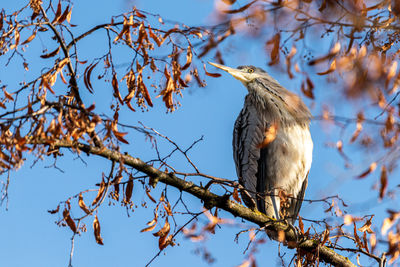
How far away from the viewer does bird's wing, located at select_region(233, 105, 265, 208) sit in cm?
579

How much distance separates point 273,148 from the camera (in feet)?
18.8

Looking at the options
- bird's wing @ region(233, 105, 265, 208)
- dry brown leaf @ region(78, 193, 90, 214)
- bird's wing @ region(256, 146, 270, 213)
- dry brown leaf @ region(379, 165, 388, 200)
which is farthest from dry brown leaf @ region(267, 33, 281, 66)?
bird's wing @ region(256, 146, 270, 213)

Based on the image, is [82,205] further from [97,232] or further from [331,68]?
[331,68]

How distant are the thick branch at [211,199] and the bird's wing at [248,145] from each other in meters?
1.88

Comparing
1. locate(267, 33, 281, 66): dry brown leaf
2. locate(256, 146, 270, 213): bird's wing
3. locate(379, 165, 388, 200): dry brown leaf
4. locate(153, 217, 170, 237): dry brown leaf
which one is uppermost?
locate(256, 146, 270, 213): bird's wing

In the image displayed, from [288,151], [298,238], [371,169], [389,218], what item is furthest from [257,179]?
[371,169]

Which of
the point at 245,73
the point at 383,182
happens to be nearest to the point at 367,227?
the point at 383,182

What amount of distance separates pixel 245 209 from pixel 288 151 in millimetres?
2021

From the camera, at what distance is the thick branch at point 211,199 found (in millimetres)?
3009

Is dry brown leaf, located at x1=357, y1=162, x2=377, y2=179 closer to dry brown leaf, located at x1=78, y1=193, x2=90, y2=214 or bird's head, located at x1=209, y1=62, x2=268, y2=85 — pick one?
dry brown leaf, located at x1=78, y1=193, x2=90, y2=214

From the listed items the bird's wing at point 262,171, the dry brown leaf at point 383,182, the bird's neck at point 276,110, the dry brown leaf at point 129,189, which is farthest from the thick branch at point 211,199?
the bird's neck at point 276,110

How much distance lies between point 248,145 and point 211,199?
7.74 feet

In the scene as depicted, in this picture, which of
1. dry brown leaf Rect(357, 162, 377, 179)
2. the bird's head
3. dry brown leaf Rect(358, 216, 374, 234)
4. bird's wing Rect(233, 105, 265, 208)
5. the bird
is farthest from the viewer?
the bird's head

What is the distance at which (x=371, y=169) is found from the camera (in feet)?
8.08
